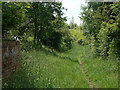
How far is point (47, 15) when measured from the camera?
13.5 meters

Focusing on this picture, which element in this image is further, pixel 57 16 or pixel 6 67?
pixel 57 16

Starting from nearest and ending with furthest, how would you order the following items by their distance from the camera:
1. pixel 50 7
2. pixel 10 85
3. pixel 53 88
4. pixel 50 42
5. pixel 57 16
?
1. pixel 10 85
2. pixel 53 88
3. pixel 50 7
4. pixel 57 16
5. pixel 50 42

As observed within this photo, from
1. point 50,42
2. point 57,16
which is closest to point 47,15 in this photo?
point 57,16

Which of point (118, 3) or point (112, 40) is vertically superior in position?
point (118, 3)

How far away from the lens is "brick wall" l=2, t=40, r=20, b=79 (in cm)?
424

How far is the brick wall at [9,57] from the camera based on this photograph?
13.9ft

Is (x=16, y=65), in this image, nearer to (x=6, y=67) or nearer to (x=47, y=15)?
(x=6, y=67)

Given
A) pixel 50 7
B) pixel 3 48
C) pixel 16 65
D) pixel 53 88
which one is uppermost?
pixel 50 7

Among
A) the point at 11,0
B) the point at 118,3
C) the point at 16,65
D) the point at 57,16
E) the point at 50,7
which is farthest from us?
the point at 57,16

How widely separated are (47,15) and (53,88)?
1013 cm

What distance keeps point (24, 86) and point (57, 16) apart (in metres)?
12.7

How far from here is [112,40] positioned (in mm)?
7676

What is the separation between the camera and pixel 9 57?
4.64 m

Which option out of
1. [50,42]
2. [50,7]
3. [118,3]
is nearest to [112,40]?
[118,3]
